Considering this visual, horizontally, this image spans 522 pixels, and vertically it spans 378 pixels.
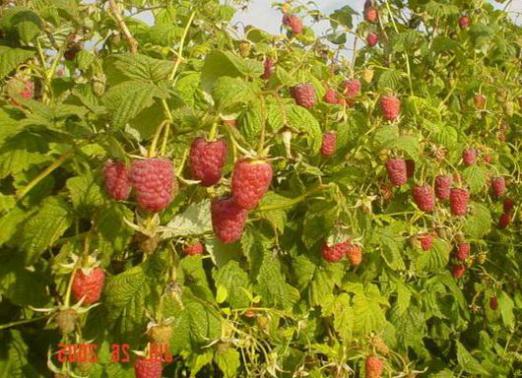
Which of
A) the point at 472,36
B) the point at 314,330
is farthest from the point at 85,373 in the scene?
the point at 472,36

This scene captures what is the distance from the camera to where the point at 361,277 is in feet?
9.52

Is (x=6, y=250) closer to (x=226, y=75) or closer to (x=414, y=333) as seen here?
(x=226, y=75)

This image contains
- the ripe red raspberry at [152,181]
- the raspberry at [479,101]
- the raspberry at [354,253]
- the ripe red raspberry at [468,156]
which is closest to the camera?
the ripe red raspberry at [152,181]

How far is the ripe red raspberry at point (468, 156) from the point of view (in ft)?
11.3

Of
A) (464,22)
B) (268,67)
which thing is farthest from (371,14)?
(268,67)

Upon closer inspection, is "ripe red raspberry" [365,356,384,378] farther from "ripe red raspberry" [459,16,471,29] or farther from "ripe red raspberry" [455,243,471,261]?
"ripe red raspberry" [459,16,471,29]

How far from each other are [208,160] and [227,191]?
1.34 ft

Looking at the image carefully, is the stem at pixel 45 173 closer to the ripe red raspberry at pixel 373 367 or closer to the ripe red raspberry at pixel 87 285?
the ripe red raspberry at pixel 87 285

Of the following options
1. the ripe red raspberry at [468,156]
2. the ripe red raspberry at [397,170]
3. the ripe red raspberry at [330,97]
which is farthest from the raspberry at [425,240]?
the ripe red raspberry at [330,97]

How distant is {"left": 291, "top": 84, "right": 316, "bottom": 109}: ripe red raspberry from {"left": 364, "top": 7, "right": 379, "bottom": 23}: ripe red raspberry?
2585mm

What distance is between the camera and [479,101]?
4.14 meters

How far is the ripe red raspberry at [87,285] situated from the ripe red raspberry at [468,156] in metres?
2.66

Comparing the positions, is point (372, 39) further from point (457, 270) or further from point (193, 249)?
point (193, 249)

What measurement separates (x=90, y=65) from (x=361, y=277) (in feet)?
5.56
